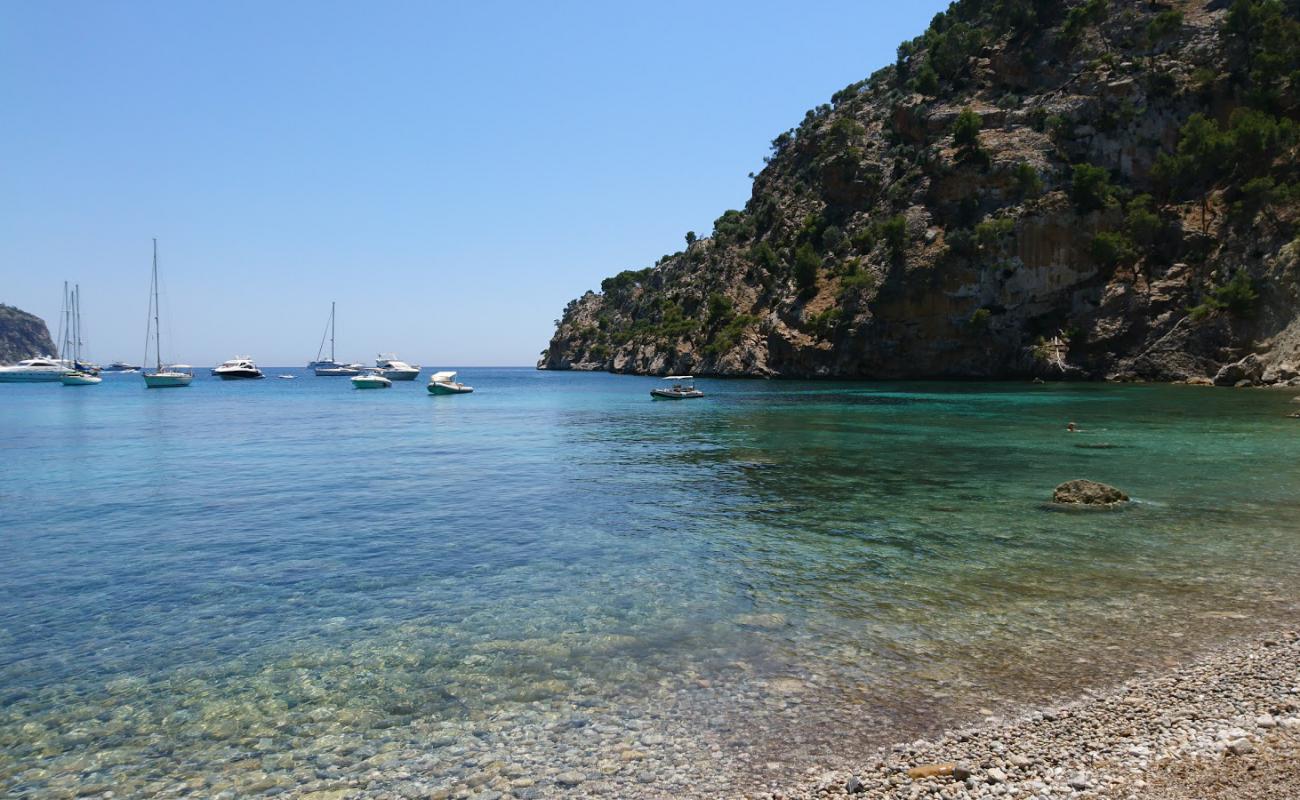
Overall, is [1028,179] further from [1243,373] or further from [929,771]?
[929,771]

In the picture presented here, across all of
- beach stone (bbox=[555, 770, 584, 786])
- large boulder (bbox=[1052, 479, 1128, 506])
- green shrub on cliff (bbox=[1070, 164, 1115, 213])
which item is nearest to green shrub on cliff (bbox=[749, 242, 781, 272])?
green shrub on cliff (bbox=[1070, 164, 1115, 213])

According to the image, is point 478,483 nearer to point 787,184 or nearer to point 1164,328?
point 1164,328

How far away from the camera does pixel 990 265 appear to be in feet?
293

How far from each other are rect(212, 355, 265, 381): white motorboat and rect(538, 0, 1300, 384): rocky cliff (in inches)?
3550

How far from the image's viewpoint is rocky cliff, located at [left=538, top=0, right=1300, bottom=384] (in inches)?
2980

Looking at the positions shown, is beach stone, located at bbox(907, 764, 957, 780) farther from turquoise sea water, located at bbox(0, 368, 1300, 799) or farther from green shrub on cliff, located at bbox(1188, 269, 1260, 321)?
green shrub on cliff, located at bbox(1188, 269, 1260, 321)

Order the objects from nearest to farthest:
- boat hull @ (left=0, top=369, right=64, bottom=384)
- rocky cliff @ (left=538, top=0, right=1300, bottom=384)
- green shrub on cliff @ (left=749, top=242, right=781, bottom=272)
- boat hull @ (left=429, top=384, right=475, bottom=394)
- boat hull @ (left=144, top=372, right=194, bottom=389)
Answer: rocky cliff @ (left=538, top=0, right=1300, bottom=384) → boat hull @ (left=429, top=384, right=475, bottom=394) → boat hull @ (left=144, top=372, right=194, bottom=389) → green shrub on cliff @ (left=749, top=242, right=781, bottom=272) → boat hull @ (left=0, top=369, right=64, bottom=384)

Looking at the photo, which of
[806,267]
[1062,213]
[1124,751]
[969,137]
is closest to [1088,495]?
[1124,751]

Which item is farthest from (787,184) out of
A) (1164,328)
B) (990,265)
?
(1164,328)

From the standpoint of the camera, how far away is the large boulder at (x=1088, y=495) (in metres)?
19.1

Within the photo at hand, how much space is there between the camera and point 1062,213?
85.5 meters

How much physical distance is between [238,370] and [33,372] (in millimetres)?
32752

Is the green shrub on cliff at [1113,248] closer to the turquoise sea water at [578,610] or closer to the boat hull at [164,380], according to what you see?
the turquoise sea water at [578,610]

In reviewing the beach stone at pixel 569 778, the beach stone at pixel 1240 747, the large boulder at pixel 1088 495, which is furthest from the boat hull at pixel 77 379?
the beach stone at pixel 1240 747
